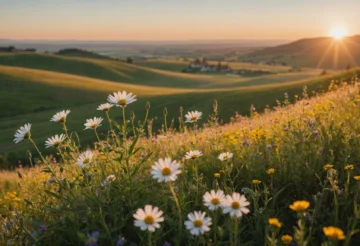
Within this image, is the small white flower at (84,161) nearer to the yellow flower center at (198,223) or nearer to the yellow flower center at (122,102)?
the yellow flower center at (122,102)

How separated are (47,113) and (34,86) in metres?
15.5

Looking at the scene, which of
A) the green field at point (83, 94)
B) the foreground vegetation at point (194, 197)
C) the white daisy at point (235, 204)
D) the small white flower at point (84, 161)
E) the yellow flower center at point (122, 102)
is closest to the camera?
the white daisy at point (235, 204)

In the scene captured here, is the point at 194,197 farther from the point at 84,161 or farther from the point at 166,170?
the point at 166,170

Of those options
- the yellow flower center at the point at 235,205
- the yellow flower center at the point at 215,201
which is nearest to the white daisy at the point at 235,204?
the yellow flower center at the point at 235,205

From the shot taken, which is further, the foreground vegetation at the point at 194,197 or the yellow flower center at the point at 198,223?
the foreground vegetation at the point at 194,197

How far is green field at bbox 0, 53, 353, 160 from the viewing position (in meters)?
34.8

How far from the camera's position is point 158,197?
3260 mm

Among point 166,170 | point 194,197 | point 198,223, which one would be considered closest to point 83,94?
point 194,197

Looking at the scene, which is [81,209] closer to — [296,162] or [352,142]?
[296,162]

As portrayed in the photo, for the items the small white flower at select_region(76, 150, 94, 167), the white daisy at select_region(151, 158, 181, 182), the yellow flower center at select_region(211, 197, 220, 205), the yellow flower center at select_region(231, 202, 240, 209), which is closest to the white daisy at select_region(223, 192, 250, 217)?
the yellow flower center at select_region(231, 202, 240, 209)

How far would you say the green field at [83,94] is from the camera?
3484cm

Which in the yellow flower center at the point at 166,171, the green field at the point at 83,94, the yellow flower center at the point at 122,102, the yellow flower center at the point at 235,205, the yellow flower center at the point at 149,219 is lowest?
the green field at the point at 83,94

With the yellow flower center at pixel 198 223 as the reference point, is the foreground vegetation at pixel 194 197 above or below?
below

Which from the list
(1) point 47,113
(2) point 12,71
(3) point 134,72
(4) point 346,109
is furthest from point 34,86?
(4) point 346,109
